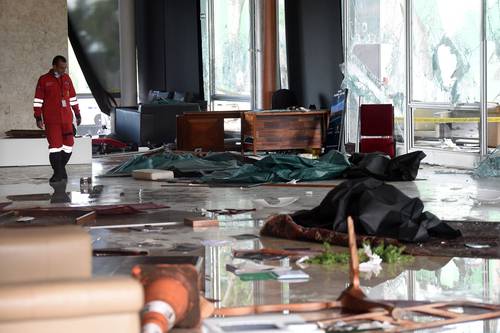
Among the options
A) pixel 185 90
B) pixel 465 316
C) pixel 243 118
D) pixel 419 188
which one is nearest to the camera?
pixel 465 316

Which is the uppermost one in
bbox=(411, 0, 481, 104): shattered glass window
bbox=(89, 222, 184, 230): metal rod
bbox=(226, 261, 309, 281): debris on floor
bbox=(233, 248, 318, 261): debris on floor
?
bbox=(411, 0, 481, 104): shattered glass window

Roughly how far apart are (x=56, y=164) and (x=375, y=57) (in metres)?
5.38

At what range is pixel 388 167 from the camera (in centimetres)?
1194

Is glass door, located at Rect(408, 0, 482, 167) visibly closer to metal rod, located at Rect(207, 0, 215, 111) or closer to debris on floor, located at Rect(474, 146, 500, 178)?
debris on floor, located at Rect(474, 146, 500, 178)

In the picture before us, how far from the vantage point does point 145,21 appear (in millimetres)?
23047

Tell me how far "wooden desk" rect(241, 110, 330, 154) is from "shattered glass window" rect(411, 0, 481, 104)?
155 cm

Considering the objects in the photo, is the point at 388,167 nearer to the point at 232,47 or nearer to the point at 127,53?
the point at 232,47

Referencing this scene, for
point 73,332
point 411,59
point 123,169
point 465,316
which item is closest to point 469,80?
point 411,59

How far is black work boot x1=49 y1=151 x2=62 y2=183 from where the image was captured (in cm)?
1241

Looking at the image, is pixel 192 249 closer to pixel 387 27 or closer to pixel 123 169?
pixel 123 169

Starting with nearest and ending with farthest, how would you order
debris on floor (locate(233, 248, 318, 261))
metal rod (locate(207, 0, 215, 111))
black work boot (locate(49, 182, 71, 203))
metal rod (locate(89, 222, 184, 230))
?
1. debris on floor (locate(233, 248, 318, 261))
2. metal rod (locate(89, 222, 184, 230))
3. black work boot (locate(49, 182, 71, 203))
4. metal rod (locate(207, 0, 215, 111))

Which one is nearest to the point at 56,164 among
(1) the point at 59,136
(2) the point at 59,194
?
(1) the point at 59,136

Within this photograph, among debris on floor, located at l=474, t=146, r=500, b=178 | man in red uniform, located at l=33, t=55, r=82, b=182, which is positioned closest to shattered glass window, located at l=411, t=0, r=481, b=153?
debris on floor, located at l=474, t=146, r=500, b=178

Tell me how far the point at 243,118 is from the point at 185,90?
663 centimetres
